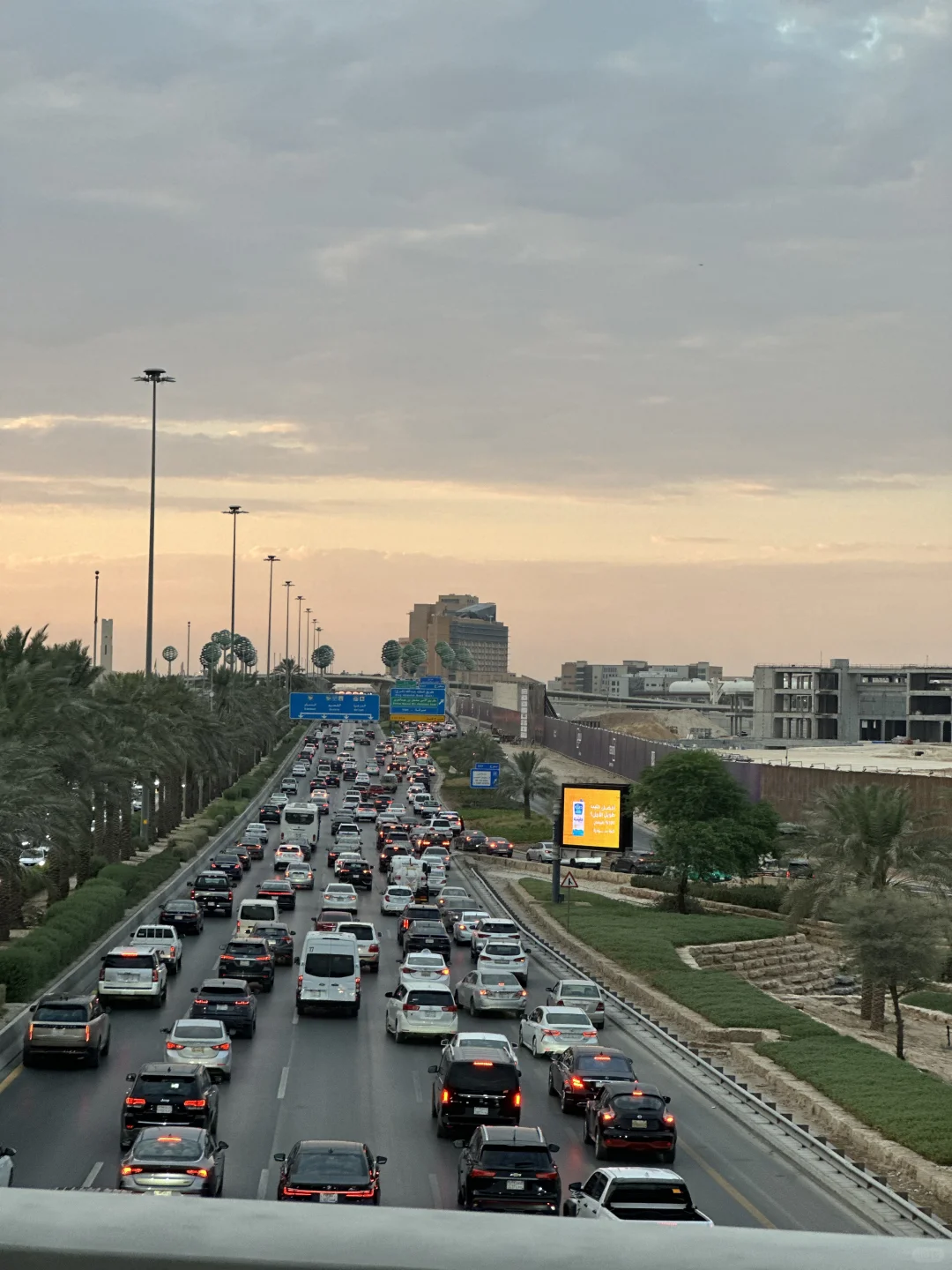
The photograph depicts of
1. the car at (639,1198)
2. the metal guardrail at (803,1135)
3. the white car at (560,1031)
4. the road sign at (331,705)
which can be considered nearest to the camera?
the car at (639,1198)

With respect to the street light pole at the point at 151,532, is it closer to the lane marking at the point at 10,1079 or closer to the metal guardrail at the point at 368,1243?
the lane marking at the point at 10,1079

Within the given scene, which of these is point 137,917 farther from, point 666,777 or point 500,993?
point 666,777

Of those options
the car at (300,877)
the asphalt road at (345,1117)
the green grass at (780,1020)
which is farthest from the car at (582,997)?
the car at (300,877)

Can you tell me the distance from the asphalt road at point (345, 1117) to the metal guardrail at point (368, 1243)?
61.7 feet

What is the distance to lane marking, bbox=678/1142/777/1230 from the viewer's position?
21.3m

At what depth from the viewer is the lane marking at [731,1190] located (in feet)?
69.9

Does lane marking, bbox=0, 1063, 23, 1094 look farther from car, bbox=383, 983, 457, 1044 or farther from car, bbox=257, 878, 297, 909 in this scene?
car, bbox=257, 878, 297, 909

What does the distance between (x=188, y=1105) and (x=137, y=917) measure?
35.3 meters

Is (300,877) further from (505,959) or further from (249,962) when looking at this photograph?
(249,962)

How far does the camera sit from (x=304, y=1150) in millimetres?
19859

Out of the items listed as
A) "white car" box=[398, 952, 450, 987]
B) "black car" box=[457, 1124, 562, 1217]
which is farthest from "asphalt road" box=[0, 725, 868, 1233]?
"white car" box=[398, 952, 450, 987]

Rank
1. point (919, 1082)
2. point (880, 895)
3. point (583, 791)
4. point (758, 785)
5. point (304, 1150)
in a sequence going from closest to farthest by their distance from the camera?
1. point (304, 1150)
2. point (919, 1082)
3. point (880, 895)
4. point (583, 791)
5. point (758, 785)

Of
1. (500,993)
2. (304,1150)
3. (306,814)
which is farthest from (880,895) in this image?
(306,814)

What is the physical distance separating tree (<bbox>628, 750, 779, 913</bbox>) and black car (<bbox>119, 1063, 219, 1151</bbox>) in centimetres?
5187
